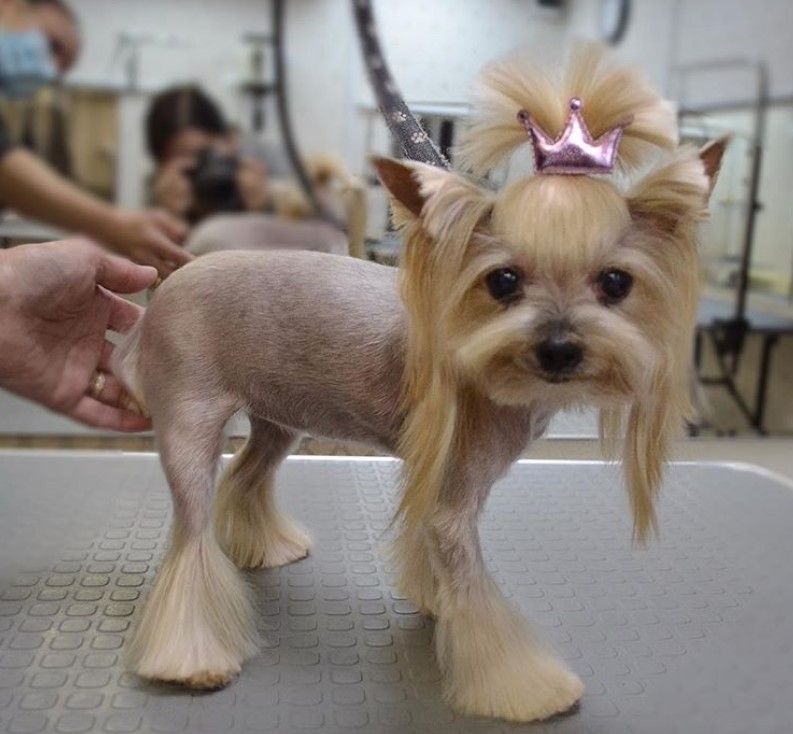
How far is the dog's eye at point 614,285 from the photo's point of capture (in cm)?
70

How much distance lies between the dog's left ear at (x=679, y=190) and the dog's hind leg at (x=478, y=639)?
0.27 metres

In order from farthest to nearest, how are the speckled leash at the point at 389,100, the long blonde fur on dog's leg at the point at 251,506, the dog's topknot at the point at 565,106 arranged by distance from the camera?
the long blonde fur on dog's leg at the point at 251,506 < the dog's topknot at the point at 565,106 < the speckled leash at the point at 389,100

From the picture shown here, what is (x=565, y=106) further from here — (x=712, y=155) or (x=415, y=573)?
(x=415, y=573)

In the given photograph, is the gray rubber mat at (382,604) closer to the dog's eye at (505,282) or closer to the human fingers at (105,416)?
the human fingers at (105,416)

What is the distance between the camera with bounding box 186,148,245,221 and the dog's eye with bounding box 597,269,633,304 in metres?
0.36

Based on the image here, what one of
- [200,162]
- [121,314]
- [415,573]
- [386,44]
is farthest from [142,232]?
[121,314]

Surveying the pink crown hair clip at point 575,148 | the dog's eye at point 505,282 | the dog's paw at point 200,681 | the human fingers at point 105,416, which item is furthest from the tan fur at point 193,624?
the pink crown hair clip at point 575,148

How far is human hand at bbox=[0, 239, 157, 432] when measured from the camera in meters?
1.02

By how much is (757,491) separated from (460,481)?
2.59ft

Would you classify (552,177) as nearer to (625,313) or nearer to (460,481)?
(625,313)

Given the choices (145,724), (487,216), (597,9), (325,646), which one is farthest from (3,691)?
(597,9)

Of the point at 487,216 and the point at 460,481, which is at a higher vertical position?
the point at 487,216

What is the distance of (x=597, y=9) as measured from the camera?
443 millimetres

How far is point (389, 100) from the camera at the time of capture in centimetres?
69
